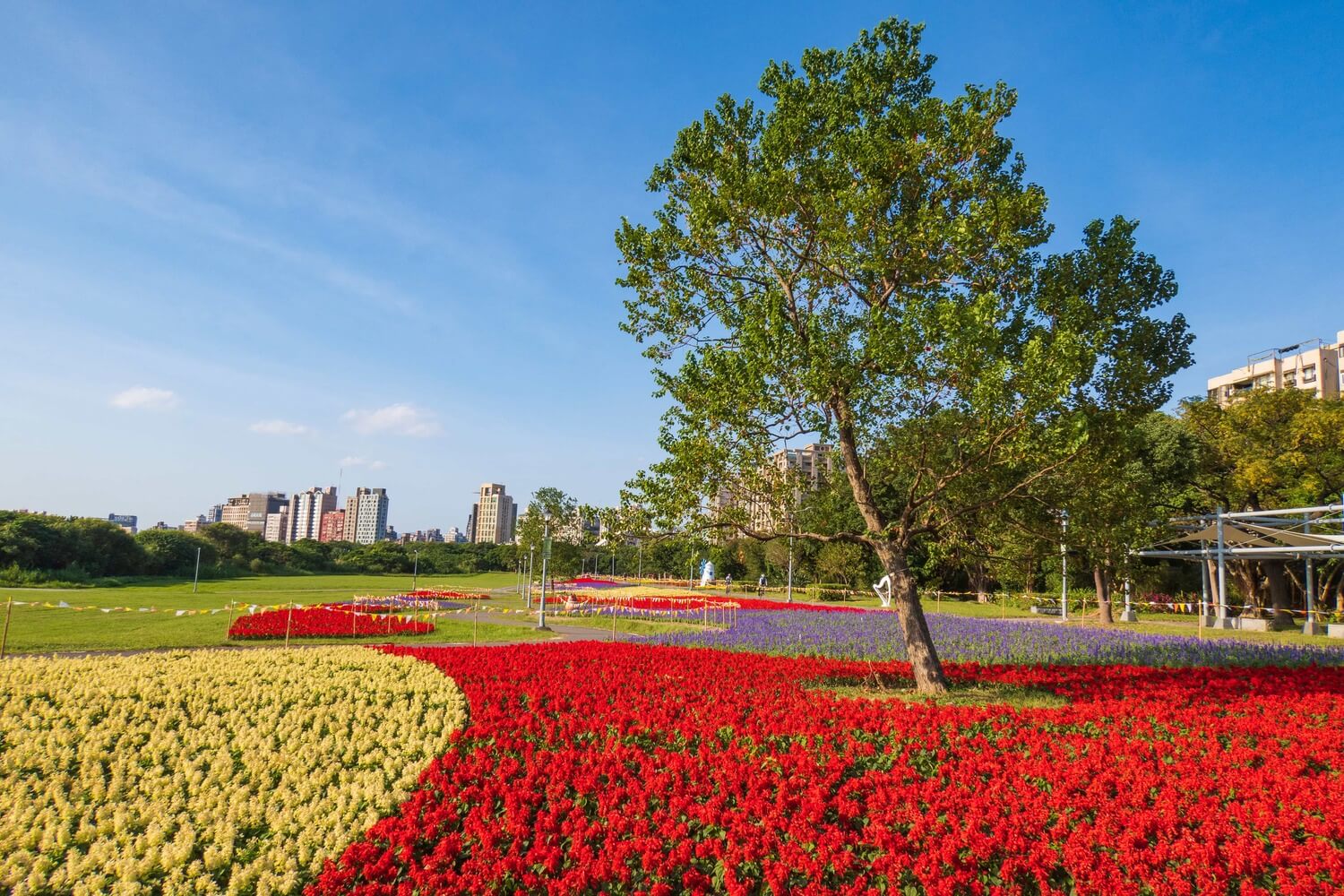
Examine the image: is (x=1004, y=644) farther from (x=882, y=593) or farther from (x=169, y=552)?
(x=169, y=552)

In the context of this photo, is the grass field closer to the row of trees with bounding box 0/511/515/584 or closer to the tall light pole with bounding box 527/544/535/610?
the tall light pole with bounding box 527/544/535/610

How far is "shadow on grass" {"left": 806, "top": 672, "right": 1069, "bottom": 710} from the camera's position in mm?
11391

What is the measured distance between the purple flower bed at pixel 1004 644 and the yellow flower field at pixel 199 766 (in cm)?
1115

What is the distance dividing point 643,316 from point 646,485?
393 cm

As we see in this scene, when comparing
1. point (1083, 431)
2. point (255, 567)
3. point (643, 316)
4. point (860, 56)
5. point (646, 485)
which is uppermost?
point (860, 56)

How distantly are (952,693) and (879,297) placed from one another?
7284mm

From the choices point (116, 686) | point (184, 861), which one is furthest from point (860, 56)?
point (116, 686)

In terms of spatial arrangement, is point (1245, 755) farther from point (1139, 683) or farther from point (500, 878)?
point (500, 878)

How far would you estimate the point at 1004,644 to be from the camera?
21.0 m

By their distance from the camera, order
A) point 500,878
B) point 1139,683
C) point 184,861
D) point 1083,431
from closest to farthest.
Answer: point 500,878 < point 184,861 < point 1083,431 < point 1139,683

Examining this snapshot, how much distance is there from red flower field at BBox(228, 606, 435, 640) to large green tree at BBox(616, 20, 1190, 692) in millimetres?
15044

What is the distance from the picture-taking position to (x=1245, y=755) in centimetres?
797

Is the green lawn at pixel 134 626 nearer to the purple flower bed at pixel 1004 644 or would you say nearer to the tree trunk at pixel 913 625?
the purple flower bed at pixel 1004 644

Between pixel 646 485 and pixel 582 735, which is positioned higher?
pixel 646 485
